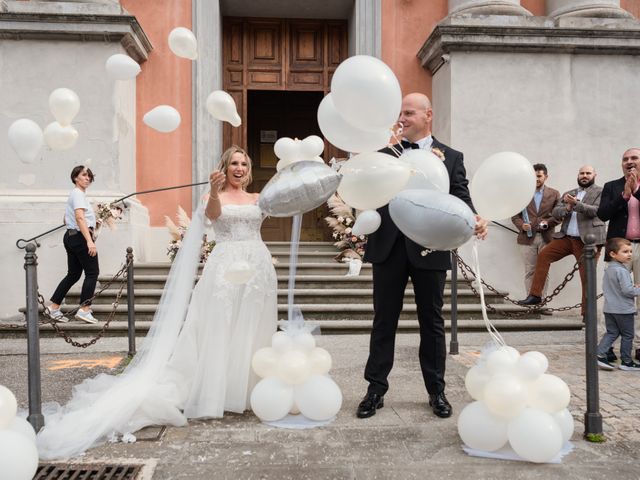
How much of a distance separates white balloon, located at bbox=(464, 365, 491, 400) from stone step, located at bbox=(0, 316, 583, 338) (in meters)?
3.73

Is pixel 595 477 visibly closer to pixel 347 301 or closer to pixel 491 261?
pixel 347 301

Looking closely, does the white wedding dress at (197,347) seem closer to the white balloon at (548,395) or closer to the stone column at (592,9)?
the white balloon at (548,395)

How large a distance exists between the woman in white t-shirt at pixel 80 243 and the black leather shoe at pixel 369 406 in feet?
14.3

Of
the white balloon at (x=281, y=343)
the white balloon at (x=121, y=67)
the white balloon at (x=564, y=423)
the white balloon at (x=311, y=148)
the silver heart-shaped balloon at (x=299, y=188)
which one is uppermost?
the white balloon at (x=121, y=67)

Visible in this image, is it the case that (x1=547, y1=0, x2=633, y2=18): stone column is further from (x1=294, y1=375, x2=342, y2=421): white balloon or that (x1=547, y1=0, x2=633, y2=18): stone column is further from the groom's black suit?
(x1=294, y1=375, x2=342, y2=421): white balloon

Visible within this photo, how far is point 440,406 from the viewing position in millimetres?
3855

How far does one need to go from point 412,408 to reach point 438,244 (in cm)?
163

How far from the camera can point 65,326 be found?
22.5ft

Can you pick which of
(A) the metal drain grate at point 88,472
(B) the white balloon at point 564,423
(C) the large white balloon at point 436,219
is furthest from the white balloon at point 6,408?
(B) the white balloon at point 564,423

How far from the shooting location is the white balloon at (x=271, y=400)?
363 cm

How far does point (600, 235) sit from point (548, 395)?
16.6 feet

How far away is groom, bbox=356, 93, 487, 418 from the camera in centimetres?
378

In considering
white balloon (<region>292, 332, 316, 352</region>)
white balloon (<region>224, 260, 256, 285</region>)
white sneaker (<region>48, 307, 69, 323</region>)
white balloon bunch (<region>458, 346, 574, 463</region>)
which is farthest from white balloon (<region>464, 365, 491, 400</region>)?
white sneaker (<region>48, 307, 69, 323</region>)

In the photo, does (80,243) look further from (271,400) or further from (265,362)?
(271,400)
